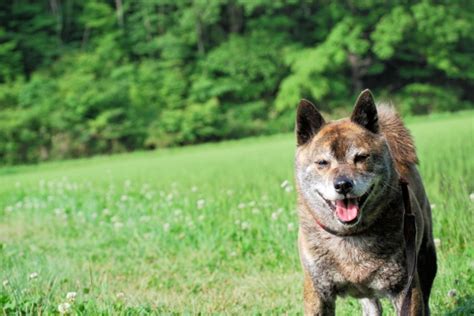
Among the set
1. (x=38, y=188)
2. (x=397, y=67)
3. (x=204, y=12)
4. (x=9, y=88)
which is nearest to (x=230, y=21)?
(x=204, y=12)

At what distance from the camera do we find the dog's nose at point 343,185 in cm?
288

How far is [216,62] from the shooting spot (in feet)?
118

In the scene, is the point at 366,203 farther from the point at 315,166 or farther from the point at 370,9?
the point at 370,9

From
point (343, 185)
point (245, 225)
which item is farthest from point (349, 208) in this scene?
point (245, 225)

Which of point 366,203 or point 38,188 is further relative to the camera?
point 38,188

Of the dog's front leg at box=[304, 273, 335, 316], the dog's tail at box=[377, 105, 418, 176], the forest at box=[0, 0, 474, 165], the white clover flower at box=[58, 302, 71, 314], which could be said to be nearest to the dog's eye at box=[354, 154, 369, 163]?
the dog's tail at box=[377, 105, 418, 176]

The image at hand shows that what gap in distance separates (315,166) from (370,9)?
36.5 metres

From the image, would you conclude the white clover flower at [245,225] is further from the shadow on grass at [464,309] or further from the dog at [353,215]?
the dog at [353,215]

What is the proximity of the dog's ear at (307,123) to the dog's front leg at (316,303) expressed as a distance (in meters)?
0.74

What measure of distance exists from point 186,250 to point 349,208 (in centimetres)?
364

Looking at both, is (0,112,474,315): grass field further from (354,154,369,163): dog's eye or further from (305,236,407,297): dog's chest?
(354,154,369,163): dog's eye

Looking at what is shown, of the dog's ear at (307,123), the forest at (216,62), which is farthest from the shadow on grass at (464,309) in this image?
Answer: the forest at (216,62)

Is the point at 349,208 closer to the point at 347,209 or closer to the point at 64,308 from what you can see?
the point at 347,209

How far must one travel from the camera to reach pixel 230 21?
40.0 m
